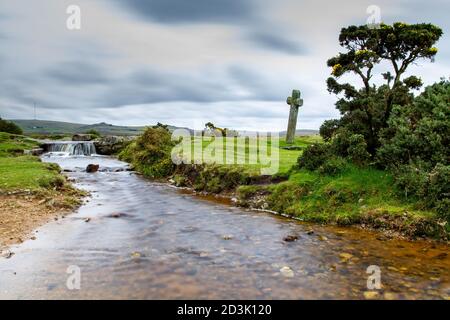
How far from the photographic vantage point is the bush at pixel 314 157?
58.0 feet

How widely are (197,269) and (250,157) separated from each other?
17.0 meters

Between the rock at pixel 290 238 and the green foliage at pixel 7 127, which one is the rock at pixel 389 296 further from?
the green foliage at pixel 7 127

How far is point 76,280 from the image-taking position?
323 inches

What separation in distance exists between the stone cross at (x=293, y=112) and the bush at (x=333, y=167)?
73.8ft

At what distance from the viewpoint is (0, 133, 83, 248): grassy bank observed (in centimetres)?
1220

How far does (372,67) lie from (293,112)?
72.6 ft

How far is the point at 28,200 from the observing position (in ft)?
52.0

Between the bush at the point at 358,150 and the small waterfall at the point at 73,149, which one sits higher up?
the bush at the point at 358,150

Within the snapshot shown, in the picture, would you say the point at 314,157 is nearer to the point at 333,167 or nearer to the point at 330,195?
the point at 333,167

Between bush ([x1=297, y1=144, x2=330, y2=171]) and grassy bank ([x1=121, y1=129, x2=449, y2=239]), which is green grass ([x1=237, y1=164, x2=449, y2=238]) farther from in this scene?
bush ([x1=297, y1=144, x2=330, y2=171])

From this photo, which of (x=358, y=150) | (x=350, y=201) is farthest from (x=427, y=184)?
(x=358, y=150)

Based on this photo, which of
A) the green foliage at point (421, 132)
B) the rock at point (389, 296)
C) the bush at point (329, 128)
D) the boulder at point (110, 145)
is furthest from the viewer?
the boulder at point (110, 145)

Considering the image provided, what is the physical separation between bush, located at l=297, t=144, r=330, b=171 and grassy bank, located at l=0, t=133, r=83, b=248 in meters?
11.4

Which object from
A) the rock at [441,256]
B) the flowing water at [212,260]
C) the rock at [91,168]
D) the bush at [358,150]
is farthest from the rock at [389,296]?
the rock at [91,168]
